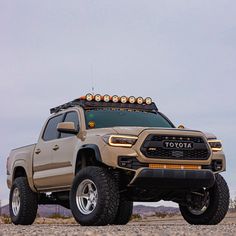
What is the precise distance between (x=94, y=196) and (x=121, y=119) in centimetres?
191

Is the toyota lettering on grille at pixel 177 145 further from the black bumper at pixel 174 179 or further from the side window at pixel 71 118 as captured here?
the side window at pixel 71 118

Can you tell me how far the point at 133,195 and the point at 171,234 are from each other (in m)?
3.74

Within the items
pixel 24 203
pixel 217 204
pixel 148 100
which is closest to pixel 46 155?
pixel 24 203

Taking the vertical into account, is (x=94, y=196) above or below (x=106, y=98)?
below

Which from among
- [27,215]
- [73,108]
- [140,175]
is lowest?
[27,215]

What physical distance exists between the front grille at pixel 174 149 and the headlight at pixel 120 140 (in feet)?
0.63

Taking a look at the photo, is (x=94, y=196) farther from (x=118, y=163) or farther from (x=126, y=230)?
(x=126, y=230)

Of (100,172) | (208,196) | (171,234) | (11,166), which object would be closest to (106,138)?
(100,172)

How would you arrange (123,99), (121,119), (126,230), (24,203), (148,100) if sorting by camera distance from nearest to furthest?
(126,230), (121,119), (123,99), (148,100), (24,203)

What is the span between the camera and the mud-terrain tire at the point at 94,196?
1025 centimetres

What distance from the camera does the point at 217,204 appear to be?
37.2 ft

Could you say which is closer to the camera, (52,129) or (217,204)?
(217,204)

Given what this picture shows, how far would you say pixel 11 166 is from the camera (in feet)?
47.3

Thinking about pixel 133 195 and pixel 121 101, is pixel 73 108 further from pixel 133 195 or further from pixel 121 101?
pixel 133 195
